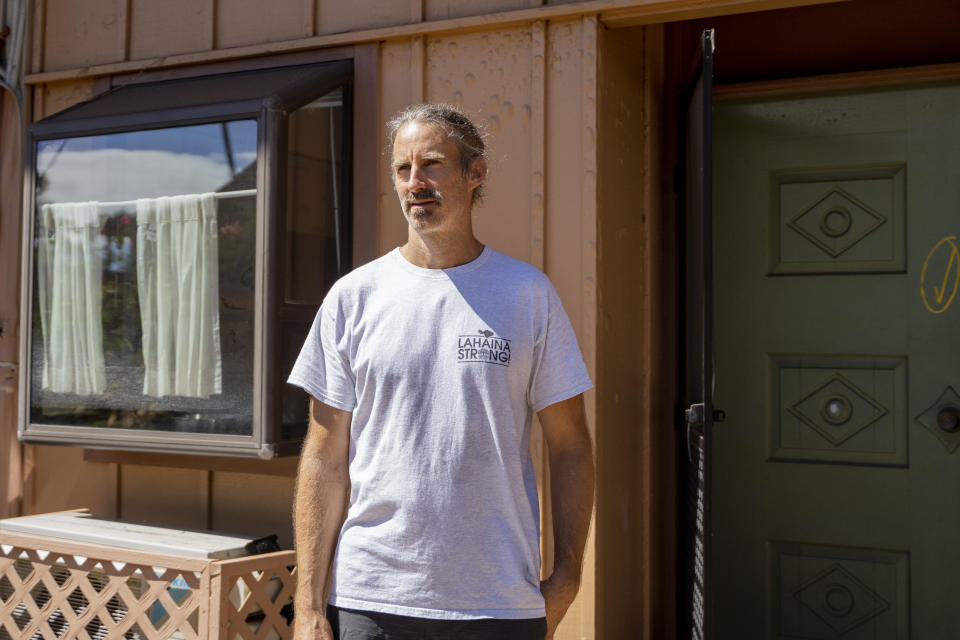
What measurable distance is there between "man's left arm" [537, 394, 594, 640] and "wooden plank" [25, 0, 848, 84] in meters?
1.72

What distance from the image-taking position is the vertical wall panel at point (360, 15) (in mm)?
3742

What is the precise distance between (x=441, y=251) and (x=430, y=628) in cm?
82

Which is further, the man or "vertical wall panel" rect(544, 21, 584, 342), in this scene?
"vertical wall panel" rect(544, 21, 584, 342)

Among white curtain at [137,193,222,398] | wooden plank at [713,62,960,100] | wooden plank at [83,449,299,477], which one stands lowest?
wooden plank at [83,449,299,477]

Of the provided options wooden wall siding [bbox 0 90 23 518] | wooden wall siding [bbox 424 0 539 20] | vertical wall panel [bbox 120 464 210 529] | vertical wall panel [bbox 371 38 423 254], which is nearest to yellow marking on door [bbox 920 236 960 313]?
wooden wall siding [bbox 424 0 539 20]

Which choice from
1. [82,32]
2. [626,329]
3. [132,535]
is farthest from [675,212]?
[82,32]

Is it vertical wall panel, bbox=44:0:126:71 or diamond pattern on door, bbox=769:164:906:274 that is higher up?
vertical wall panel, bbox=44:0:126:71

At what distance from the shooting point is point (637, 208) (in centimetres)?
374

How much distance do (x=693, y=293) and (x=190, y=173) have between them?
2.04 m

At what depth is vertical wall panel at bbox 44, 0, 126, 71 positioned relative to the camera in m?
4.36

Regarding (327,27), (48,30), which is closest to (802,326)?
(327,27)

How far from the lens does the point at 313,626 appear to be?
6.78 feet

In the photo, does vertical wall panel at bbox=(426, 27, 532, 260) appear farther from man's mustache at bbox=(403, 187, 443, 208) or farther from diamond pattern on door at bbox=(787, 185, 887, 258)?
man's mustache at bbox=(403, 187, 443, 208)

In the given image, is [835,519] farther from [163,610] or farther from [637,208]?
[163,610]
